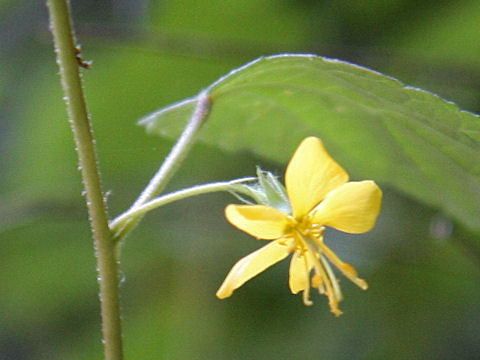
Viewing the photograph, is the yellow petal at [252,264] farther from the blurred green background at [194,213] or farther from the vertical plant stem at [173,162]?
the blurred green background at [194,213]

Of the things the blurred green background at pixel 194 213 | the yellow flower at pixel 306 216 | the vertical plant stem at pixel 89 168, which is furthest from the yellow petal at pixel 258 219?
the blurred green background at pixel 194 213

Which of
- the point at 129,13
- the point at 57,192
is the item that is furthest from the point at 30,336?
the point at 129,13

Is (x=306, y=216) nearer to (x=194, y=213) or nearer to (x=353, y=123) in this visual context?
(x=353, y=123)

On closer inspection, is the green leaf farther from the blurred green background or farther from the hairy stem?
the blurred green background

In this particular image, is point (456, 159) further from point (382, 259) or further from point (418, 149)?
point (382, 259)

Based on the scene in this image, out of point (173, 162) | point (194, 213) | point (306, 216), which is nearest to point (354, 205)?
point (306, 216)

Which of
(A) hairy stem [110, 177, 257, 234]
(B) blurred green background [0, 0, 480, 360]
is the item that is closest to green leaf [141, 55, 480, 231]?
(A) hairy stem [110, 177, 257, 234]
